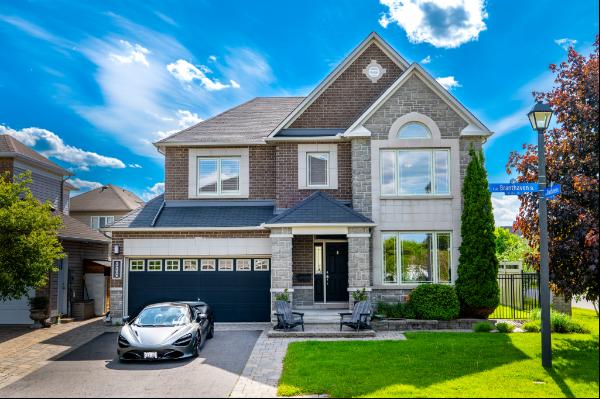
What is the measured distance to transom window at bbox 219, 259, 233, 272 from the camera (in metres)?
19.2

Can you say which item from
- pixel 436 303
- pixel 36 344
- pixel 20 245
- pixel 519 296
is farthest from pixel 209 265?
pixel 519 296

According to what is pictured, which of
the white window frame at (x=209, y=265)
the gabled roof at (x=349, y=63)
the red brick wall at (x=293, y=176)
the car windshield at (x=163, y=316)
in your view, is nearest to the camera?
the car windshield at (x=163, y=316)

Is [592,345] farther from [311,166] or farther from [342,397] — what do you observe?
[311,166]

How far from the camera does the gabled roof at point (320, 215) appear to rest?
701 inches

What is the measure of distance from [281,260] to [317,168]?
4.23 m

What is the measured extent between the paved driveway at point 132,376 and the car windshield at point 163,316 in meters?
1.06

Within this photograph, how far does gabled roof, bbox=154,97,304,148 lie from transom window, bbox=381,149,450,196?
5.09m

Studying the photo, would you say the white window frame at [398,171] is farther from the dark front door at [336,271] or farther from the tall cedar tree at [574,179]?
the tall cedar tree at [574,179]

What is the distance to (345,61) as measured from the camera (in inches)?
808

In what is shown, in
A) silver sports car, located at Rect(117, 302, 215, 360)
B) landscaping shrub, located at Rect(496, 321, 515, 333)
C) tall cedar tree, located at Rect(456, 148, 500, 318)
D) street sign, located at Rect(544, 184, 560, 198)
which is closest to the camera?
street sign, located at Rect(544, 184, 560, 198)

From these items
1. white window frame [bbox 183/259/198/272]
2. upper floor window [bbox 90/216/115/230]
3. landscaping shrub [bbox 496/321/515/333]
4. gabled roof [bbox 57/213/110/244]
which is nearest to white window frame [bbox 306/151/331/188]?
white window frame [bbox 183/259/198/272]

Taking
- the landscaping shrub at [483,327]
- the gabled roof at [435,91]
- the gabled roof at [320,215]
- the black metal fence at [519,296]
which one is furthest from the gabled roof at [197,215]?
the black metal fence at [519,296]

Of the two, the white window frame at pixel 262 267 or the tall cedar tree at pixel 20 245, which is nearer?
the tall cedar tree at pixel 20 245

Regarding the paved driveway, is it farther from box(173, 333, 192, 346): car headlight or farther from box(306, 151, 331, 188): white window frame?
box(306, 151, 331, 188): white window frame
